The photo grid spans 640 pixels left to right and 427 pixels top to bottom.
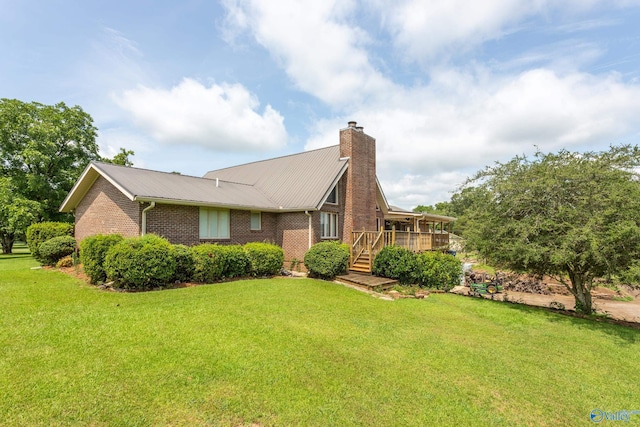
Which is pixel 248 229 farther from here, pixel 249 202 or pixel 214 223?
pixel 214 223

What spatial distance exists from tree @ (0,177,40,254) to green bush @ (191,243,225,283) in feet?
62.9

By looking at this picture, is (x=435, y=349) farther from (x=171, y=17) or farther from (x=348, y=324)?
(x=171, y=17)

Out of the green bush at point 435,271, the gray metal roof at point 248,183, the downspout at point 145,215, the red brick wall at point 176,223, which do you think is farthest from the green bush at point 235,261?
the green bush at point 435,271

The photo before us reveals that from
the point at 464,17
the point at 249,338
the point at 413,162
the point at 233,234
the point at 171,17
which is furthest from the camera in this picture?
the point at 413,162

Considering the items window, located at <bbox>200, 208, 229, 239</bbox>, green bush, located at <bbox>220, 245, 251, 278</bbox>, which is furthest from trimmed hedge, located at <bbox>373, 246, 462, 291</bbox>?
window, located at <bbox>200, 208, 229, 239</bbox>

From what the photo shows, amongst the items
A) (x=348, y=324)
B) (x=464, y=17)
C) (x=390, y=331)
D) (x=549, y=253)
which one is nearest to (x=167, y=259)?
(x=348, y=324)

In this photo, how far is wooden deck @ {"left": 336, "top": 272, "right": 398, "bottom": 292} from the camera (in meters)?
12.7

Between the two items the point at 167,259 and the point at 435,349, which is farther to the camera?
the point at 167,259

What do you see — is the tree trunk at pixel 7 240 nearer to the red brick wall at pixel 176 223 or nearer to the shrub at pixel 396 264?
the red brick wall at pixel 176 223

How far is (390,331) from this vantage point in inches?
285

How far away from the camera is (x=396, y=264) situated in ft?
45.8

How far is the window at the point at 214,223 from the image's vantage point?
47.0ft

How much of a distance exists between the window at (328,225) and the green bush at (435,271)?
4701 millimetres

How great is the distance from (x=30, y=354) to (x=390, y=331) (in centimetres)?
656
